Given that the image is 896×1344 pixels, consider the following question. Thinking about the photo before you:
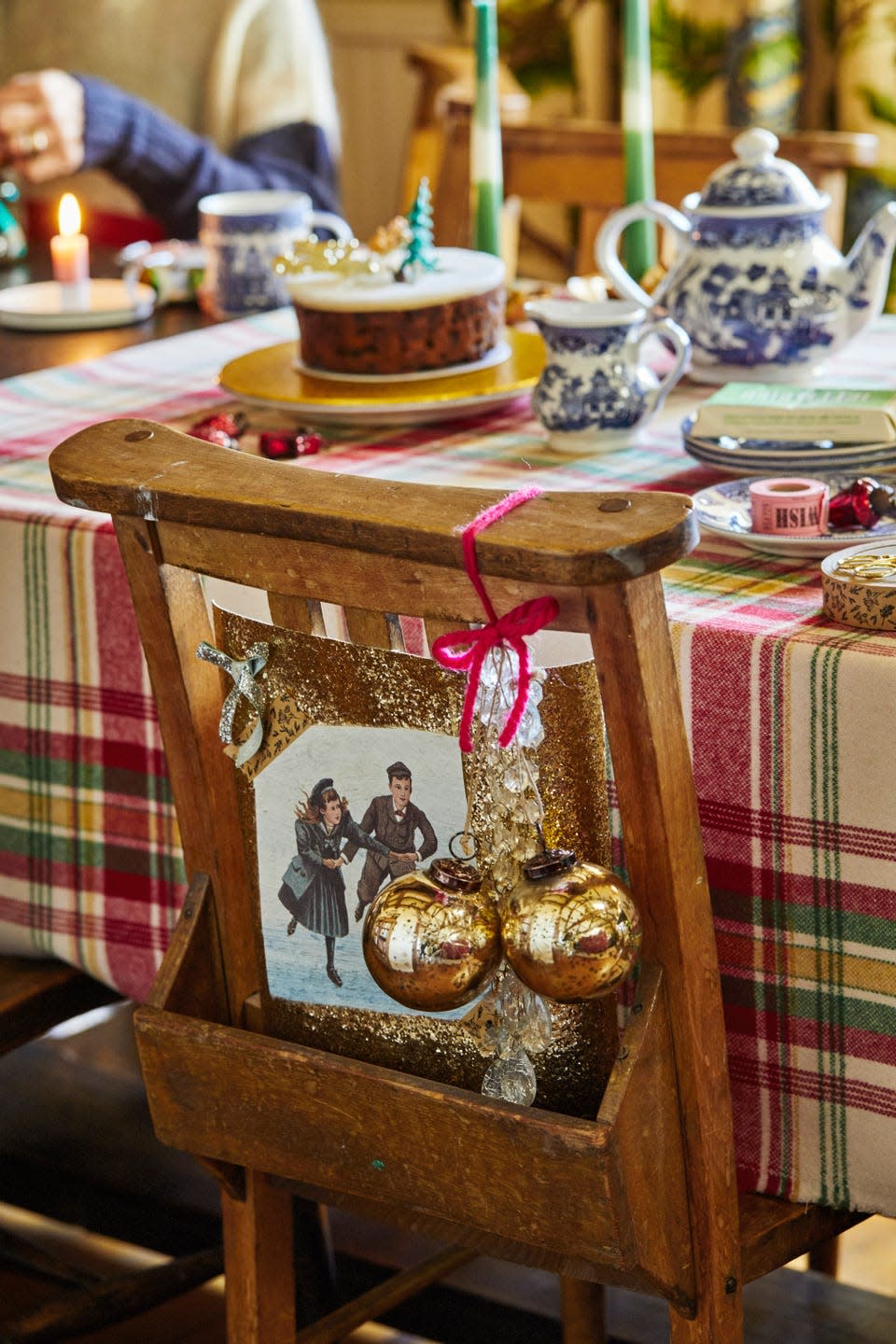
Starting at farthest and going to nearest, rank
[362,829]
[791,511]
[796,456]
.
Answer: [796,456] < [791,511] < [362,829]

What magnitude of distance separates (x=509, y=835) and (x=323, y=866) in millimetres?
109

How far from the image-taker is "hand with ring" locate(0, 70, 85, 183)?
6.95ft

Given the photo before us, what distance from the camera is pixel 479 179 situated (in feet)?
5.07

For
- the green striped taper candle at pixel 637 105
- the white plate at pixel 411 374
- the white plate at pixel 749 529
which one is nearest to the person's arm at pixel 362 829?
the white plate at pixel 749 529

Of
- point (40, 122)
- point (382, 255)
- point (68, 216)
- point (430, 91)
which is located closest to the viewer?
point (382, 255)

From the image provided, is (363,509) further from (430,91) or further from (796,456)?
(430,91)

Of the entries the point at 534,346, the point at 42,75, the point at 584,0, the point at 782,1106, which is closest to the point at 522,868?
the point at 782,1106

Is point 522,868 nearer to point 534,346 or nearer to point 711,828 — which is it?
point 711,828

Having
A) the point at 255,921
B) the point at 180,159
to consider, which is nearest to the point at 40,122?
the point at 180,159

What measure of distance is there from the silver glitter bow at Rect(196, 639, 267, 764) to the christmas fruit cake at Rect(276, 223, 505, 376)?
0.55 m

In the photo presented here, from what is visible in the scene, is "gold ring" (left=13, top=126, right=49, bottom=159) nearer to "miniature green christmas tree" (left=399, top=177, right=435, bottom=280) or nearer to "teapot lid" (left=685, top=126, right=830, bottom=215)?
"miniature green christmas tree" (left=399, top=177, right=435, bottom=280)

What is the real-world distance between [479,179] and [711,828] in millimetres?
824

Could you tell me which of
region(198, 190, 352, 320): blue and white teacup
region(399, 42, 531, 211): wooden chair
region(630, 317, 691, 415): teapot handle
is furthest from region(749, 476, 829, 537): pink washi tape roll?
region(399, 42, 531, 211): wooden chair

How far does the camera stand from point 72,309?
1755 mm
